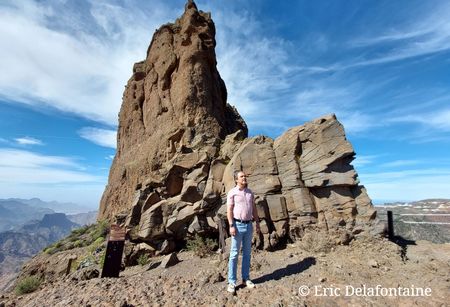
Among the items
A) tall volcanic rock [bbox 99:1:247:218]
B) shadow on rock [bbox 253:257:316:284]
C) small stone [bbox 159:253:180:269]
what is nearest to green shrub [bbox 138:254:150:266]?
small stone [bbox 159:253:180:269]

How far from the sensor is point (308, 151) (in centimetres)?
1192

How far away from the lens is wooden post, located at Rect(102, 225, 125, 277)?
33.7 ft

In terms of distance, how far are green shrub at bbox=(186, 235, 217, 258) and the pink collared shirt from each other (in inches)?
199

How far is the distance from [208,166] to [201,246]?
4513 millimetres

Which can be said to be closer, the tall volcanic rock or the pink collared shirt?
the pink collared shirt

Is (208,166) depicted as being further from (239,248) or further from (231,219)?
(239,248)

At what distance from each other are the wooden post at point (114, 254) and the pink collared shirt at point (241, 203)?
17.8 feet

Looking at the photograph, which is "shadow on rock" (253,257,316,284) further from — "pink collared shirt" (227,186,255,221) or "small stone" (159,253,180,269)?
"small stone" (159,253,180,269)

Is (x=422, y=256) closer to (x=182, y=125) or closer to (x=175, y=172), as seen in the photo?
(x=175, y=172)

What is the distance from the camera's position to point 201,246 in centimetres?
1204

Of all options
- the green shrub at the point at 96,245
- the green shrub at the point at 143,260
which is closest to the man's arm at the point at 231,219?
the green shrub at the point at 143,260

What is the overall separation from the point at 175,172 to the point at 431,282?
482 inches

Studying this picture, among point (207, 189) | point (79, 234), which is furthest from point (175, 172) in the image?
point (79, 234)

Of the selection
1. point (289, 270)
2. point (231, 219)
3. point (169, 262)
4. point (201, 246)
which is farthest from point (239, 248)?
A: point (201, 246)
